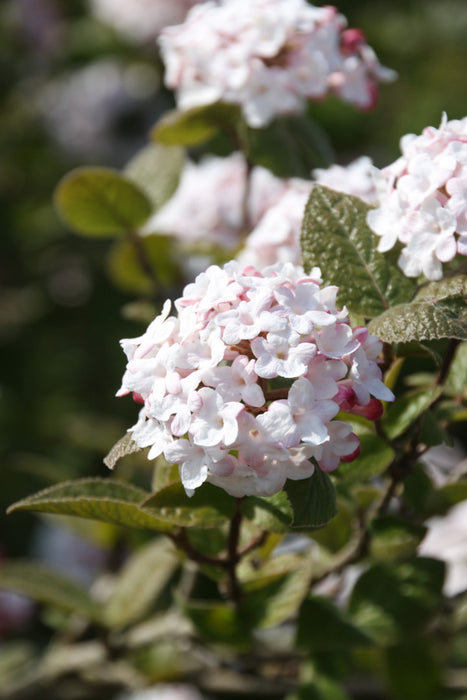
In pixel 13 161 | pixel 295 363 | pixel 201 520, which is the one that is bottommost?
pixel 13 161

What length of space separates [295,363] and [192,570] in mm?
372

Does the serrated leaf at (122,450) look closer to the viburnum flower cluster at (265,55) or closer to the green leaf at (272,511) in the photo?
the green leaf at (272,511)

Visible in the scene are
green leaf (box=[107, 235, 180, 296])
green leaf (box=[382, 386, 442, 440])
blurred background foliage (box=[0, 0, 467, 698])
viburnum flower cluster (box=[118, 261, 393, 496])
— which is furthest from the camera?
blurred background foliage (box=[0, 0, 467, 698])

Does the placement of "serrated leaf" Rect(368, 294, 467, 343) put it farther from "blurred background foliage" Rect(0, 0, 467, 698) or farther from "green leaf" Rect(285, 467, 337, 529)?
"blurred background foliage" Rect(0, 0, 467, 698)

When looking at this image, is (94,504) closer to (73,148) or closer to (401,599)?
(401,599)

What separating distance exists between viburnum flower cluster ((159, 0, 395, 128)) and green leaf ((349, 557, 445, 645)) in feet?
1.33

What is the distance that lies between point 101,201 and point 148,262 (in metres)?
0.12

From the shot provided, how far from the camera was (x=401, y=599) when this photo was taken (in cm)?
70

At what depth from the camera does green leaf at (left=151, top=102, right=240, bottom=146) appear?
2.86 ft

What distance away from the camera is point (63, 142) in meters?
1.96

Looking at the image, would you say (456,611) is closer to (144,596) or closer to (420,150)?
(144,596)

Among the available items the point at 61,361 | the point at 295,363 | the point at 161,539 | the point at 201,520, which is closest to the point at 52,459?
the point at 61,361

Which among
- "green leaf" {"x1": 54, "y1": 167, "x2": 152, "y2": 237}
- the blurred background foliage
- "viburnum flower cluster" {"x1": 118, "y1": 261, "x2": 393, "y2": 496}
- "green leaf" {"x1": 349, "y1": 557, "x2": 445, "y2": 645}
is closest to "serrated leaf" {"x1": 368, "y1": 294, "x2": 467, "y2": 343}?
"viburnum flower cluster" {"x1": 118, "y1": 261, "x2": 393, "y2": 496}

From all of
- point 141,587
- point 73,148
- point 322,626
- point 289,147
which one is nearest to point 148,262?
point 289,147
